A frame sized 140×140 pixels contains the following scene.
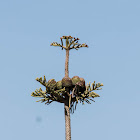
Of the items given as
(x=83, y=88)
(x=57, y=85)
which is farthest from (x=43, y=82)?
(x=83, y=88)

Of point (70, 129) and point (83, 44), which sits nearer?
point (70, 129)

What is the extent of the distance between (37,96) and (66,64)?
2775 millimetres

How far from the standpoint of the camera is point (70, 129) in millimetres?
23141

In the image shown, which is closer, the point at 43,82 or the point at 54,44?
the point at 43,82

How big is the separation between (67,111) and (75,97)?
3.60 ft

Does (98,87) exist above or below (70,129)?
above

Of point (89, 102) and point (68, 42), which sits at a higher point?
point (68, 42)

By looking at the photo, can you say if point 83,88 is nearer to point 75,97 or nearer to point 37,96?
point 75,97

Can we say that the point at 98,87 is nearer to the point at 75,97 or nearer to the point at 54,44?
the point at 75,97

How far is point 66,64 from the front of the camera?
24.6 metres

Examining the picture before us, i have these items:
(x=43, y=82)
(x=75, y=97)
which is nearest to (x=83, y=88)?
(x=75, y=97)

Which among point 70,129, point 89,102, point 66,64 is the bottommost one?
point 70,129

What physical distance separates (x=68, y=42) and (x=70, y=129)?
5701 mm

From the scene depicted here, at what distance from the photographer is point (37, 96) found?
2388 cm
